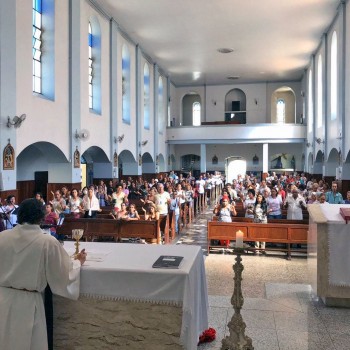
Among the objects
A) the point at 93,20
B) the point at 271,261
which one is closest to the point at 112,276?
the point at 271,261

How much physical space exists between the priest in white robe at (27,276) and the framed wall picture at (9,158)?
6.70 meters

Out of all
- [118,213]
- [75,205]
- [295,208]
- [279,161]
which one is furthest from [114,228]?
[279,161]

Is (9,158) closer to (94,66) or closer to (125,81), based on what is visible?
(94,66)

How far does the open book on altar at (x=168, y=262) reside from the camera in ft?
10.7

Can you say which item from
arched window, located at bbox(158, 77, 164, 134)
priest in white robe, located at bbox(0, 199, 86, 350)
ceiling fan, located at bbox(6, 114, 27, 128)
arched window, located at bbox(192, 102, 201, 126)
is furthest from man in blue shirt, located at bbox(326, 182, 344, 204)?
arched window, located at bbox(192, 102, 201, 126)

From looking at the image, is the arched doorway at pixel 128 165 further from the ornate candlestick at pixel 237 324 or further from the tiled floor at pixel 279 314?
the ornate candlestick at pixel 237 324

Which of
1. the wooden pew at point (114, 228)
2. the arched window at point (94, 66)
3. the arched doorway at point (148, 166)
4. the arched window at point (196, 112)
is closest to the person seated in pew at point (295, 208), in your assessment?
the wooden pew at point (114, 228)

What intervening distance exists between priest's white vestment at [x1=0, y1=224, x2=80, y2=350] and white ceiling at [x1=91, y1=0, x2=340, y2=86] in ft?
39.9

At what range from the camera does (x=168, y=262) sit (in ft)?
11.0

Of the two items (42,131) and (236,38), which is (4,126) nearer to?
(42,131)

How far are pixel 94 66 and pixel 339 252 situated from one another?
11627 mm

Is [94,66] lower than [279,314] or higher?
higher

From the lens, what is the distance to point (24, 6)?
9.73 meters

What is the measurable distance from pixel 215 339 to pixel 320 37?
15.9 metres
